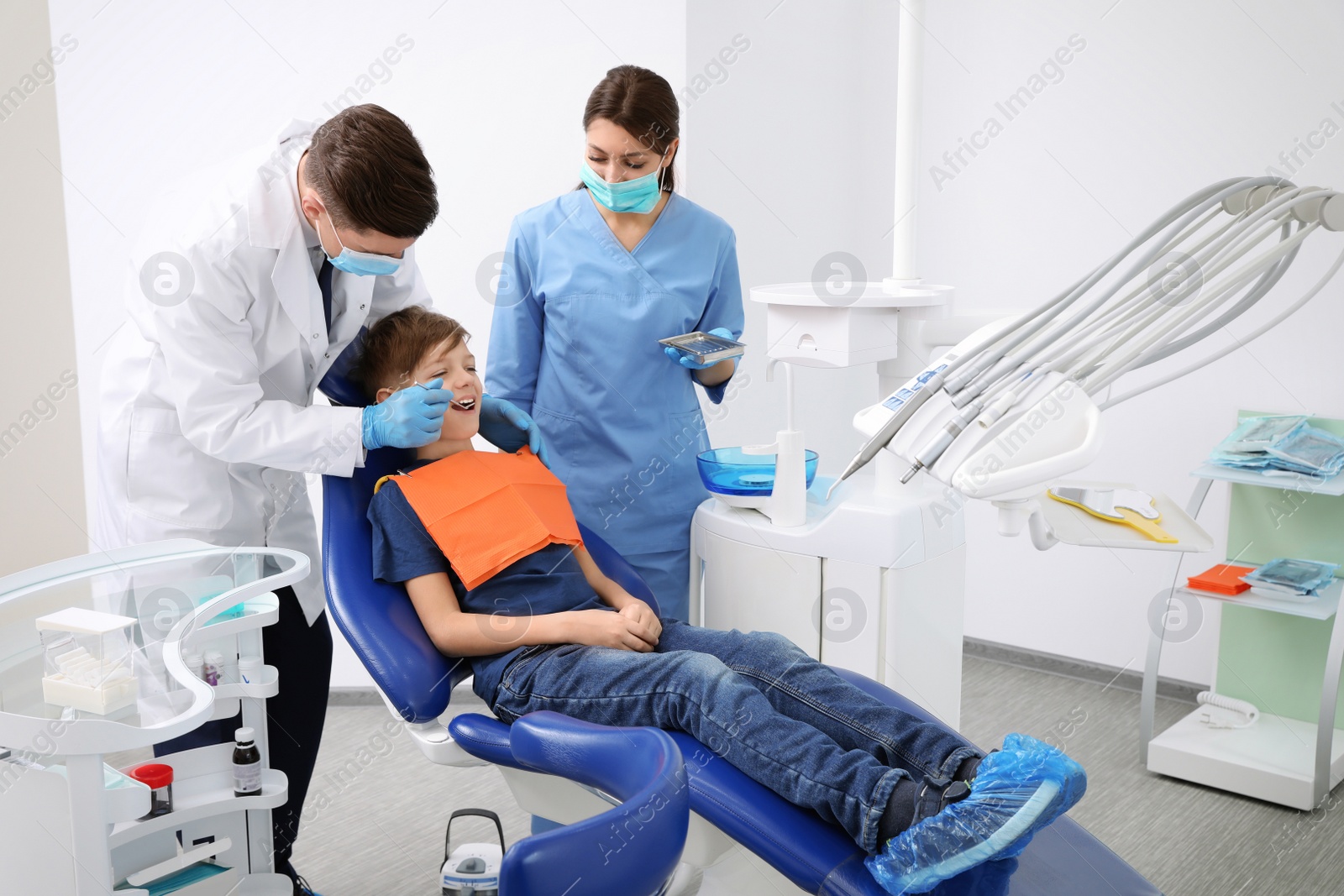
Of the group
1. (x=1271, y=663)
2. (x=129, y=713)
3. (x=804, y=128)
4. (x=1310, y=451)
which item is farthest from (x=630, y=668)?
(x=804, y=128)

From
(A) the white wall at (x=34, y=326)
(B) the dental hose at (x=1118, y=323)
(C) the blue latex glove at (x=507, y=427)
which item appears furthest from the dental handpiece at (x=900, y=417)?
(A) the white wall at (x=34, y=326)

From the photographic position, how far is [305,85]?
2.52 m

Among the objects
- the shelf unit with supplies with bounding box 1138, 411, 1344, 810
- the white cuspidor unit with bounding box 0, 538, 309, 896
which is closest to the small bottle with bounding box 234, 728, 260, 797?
the white cuspidor unit with bounding box 0, 538, 309, 896

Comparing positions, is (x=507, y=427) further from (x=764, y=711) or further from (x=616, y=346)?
(x=764, y=711)

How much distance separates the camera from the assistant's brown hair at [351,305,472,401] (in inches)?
65.5

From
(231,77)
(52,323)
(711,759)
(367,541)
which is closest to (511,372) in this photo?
(367,541)

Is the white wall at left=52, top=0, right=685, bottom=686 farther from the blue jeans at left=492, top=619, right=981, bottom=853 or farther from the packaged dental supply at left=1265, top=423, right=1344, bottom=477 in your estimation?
the packaged dental supply at left=1265, top=423, right=1344, bottom=477

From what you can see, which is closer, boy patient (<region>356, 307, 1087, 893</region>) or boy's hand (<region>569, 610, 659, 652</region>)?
boy patient (<region>356, 307, 1087, 893</region>)

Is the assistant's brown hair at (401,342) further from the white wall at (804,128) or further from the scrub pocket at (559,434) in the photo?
the white wall at (804,128)

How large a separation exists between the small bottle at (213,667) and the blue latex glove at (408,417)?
36cm

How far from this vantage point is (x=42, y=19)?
2.59 metres

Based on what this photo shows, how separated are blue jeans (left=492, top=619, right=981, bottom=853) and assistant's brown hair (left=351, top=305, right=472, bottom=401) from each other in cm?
49

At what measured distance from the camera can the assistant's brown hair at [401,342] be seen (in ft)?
5.46

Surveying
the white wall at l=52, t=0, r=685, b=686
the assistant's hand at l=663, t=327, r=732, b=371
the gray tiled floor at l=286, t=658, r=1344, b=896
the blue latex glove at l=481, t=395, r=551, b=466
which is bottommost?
the gray tiled floor at l=286, t=658, r=1344, b=896
